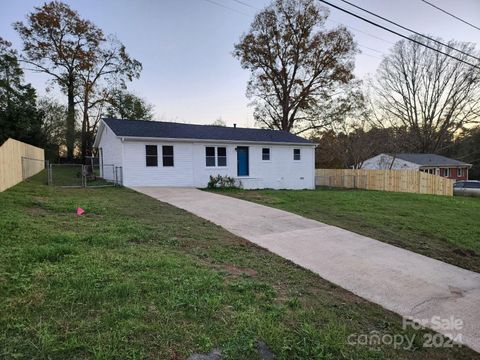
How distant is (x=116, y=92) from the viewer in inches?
1144

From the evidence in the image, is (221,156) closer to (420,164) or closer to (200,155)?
(200,155)

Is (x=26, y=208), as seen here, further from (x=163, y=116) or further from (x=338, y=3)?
(x=163, y=116)

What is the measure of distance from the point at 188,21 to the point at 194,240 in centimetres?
1104

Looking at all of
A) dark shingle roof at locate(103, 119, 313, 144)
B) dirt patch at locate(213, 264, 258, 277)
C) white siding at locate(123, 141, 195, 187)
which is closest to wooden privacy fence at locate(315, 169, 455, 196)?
dark shingle roof at locate(103, 119, 313, 144)

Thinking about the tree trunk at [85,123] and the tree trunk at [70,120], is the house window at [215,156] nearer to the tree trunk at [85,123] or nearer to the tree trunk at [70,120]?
the tree trunk at [85,123]

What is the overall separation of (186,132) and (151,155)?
2.79 metres

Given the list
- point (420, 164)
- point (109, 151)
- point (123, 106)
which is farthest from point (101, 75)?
point (420, 164)

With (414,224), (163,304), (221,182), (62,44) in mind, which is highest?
(62,44)

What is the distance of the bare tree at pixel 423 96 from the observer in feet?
108

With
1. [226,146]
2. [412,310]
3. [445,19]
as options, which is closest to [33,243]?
[412,310]

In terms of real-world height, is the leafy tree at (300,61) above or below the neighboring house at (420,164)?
above

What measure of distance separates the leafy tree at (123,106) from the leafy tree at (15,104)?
635 cm

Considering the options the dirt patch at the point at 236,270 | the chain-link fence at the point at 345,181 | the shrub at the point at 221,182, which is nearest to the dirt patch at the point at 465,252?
the dirt patch at the point at 236,270

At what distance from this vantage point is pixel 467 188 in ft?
72.2
